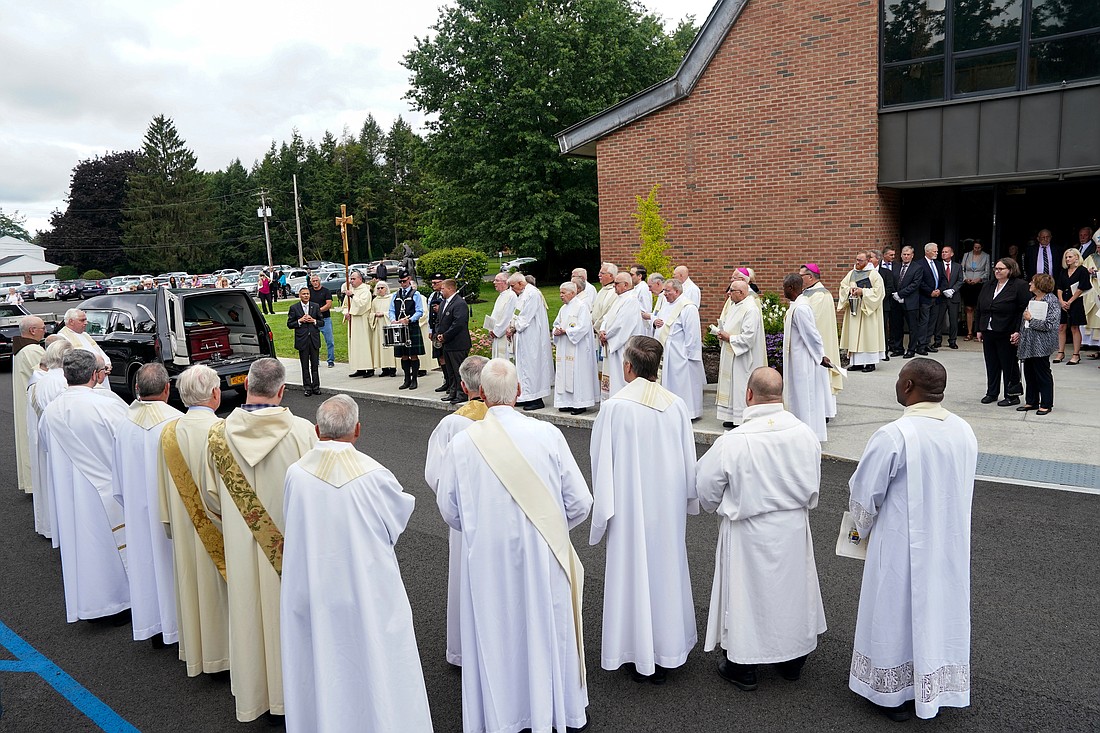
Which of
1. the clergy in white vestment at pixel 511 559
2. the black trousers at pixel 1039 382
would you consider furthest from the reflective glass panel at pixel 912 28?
the clergy in white vestment at pixel 511 559

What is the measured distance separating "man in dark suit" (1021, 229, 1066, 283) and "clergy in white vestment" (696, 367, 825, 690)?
1123 centimetres

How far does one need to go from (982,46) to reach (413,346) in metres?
11.3

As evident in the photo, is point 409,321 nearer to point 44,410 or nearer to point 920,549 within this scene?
point 44,410

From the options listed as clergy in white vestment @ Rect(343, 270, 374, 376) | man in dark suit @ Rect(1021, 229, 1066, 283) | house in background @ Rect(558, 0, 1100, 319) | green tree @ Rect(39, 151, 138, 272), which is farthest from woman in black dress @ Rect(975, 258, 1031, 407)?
green tree @ Rect(39, 151, 138, 272)

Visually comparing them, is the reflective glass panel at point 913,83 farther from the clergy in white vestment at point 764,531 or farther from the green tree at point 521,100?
the green tree at point 521,100

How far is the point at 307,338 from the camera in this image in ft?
45.6

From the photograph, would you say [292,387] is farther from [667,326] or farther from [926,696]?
[926,696]

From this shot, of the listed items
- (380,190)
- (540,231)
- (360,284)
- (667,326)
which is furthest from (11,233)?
(667,326)

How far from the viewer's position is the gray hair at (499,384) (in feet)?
12.5

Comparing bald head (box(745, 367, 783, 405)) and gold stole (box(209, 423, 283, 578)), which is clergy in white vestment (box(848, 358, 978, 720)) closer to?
bald head (box(745, 367, 783, 405))

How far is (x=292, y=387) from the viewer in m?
15.1

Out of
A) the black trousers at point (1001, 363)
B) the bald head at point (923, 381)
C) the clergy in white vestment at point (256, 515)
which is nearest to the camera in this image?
the bald head at point (923, 381)

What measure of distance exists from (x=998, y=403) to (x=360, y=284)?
11.7 metres

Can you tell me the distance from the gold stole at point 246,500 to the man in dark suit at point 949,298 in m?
13.5
